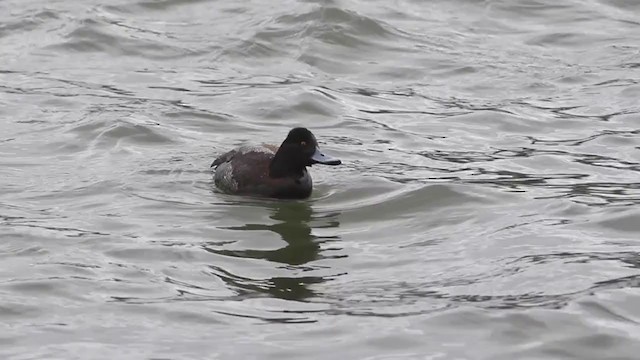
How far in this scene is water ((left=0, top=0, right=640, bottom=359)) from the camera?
8.13m

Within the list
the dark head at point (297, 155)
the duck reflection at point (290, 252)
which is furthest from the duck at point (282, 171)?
the duck reflection at point (290, 252)

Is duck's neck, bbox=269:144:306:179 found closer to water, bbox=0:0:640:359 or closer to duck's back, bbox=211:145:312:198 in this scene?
duck's back, bbox=211:145:312:198

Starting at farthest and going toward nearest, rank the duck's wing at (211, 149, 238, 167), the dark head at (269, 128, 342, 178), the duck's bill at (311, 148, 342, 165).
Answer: the duck's wing at (211, 149, 238, 167) → the dark head at (269, 128, 342, 178) → the duck's bill at (311, 148, 342, 165)

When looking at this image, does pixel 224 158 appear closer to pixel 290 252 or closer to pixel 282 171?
pixel 282 171

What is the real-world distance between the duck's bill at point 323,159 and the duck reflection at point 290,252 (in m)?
0.35

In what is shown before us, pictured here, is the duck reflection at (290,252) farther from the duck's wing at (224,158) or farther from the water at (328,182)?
the duck's wing at (224,158)

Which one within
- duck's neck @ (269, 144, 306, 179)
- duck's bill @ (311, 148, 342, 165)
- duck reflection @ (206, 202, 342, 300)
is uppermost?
duck's bill @ (311, 148, 342, 165)

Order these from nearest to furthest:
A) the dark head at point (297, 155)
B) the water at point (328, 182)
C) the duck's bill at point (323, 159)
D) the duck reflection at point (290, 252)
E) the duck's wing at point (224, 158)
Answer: the water at point (328, 182), the duck reflection at point (290, 252), the duck's bill at point (323, 159), the dark head at point (297, 155), the duck's wing at point (224, 158)

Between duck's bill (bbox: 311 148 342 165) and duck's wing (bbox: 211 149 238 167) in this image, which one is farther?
duck's wing (bbox: 211 149 238 167)

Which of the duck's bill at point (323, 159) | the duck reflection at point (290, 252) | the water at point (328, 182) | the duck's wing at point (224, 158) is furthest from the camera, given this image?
the duck's wing at point (224, 158)

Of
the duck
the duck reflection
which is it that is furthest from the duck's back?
the duck reflection

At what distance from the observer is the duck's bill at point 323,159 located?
36.2 ft

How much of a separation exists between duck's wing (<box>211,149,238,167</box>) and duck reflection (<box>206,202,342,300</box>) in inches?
29.2

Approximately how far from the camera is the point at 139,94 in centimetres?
1463
